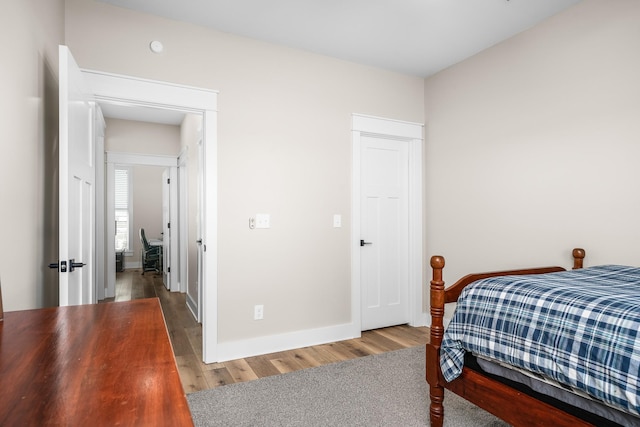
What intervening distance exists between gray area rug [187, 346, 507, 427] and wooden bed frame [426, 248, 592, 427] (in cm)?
28

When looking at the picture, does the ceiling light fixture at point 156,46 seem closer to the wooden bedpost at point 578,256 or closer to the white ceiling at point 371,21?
the white ceiling at point 371,21

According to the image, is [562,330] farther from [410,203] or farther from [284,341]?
[410,203]

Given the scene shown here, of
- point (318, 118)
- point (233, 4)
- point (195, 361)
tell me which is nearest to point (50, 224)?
point (195, 361)

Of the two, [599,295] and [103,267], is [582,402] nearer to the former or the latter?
[599,295]

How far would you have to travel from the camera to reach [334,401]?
2.21m

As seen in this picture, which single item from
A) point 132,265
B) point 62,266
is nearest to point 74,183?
point 62,266

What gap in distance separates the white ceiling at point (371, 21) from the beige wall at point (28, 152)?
92 centimetres

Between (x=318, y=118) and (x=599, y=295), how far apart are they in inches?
97.6

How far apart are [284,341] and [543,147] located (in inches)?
101

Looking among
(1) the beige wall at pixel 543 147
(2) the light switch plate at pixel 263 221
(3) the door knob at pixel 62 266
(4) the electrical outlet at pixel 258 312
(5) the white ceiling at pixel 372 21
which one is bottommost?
(4) the electrical outlet at pixel 258 312

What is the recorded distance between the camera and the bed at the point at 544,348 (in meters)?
1.18

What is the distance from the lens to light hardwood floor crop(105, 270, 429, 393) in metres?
2.58

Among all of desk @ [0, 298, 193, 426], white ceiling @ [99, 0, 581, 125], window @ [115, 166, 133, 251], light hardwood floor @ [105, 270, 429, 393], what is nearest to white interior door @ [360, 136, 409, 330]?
light hardwood floor @ [105, 270, 429, 393]

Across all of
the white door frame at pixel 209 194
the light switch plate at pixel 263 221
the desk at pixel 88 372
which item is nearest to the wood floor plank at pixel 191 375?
the white door frame at pixel 209 194
